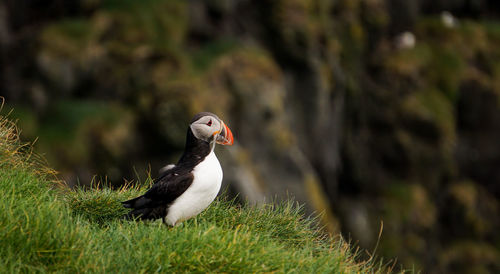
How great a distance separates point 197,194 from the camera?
18.2ft

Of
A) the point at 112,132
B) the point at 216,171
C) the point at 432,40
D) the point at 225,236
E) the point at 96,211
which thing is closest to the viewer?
the point at 225,236

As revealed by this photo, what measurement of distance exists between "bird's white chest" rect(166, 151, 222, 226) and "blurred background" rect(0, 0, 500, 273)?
5.24ft

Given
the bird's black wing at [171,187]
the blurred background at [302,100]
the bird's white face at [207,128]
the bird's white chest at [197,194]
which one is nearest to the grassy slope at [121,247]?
the bird's white chest at [197,194]

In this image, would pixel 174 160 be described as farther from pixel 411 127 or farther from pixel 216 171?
pixel 411 127

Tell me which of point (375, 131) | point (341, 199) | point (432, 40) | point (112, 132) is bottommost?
point (341, 199)

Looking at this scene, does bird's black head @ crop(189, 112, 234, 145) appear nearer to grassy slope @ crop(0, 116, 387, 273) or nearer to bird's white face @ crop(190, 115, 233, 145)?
bird's white face @ crop(190, 115, 233, 145)

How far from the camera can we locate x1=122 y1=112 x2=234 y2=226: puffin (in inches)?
220

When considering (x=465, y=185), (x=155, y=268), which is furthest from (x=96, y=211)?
(x=465, y=185)

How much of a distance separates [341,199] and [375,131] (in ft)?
15.2

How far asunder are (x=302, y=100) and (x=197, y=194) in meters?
19.0

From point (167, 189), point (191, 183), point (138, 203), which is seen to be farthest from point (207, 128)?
point (138, 203)

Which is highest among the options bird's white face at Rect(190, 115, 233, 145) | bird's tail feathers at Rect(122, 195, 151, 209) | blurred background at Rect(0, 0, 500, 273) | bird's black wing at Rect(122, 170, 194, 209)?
bird's white face at Rect(190, 115, 233, 145)

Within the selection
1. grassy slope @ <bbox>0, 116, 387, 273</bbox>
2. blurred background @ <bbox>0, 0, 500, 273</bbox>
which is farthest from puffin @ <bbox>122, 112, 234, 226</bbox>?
blurred background @ <bbox>0, 0, 500, 273</bbox>

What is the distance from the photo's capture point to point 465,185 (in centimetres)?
3023
